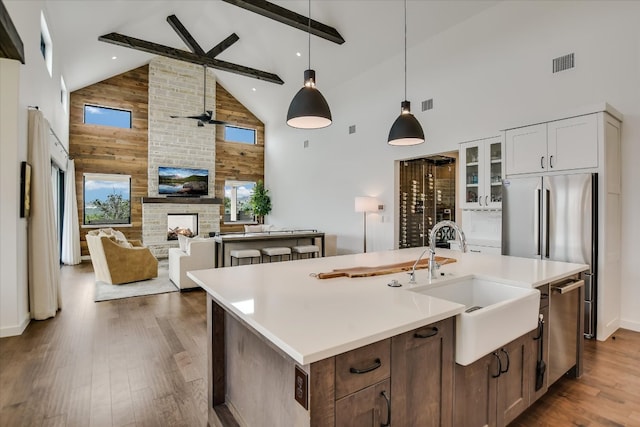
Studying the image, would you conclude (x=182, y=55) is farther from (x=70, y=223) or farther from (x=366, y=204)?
(x=366, y=204)

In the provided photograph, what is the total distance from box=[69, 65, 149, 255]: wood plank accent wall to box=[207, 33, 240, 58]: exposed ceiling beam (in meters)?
2.49

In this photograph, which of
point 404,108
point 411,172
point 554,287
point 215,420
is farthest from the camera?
point 411,172

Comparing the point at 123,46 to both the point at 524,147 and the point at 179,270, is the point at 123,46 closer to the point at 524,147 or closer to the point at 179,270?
the point at 179,270

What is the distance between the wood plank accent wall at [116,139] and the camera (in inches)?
→ 326

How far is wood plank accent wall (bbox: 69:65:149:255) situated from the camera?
8.27 meters

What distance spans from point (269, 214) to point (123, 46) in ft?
19.2

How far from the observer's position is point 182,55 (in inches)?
303

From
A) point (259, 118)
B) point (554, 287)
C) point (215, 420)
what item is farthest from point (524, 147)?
point (259, 118)

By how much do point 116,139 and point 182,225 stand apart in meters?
2.82

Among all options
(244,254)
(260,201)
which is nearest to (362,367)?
(244,254)

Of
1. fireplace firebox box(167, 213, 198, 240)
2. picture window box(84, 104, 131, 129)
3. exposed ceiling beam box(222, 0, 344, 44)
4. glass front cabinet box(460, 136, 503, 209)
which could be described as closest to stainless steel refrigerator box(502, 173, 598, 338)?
glass front cabinet box(460, 136, 503, 209)

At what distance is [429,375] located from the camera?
1436 mm

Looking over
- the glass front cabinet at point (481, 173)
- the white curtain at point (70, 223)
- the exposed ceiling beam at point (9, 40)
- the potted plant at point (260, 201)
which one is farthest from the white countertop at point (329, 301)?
the potted plant at point (260, 201)

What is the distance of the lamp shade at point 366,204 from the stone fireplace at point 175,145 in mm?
5089
